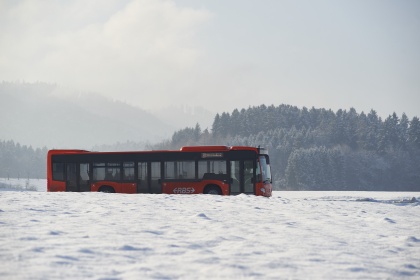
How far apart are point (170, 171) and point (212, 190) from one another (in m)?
2.32

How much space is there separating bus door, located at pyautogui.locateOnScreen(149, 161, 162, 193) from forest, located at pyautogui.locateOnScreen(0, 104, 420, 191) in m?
90.2

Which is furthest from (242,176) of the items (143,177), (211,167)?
(143,177)

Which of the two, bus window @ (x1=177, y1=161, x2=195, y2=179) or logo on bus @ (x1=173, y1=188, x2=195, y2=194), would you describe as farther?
bus window @ (x1=177, y1=161, x2=195, y2=179)

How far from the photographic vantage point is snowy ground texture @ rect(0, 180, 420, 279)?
7.03 metres

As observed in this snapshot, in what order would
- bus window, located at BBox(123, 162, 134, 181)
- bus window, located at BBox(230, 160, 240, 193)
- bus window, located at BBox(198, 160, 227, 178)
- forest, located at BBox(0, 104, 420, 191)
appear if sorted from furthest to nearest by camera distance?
1. forest, located at BBox(0, 104, 420, 191)
2. bus window, located at BBox(123, 162, 134, 181)
3. bus window, located at BBox(198, 160, 227, 178)
4. bus window, located at BBox(230, 160, 240, 193)

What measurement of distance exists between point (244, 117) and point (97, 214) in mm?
152550

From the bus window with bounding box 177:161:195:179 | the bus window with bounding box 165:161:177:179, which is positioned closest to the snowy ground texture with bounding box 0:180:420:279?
the bus window with bounding box 177:161:195:179

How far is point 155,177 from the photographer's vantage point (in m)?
27.7

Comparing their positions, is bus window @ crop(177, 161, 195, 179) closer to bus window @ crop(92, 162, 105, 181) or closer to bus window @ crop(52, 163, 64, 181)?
bus window @ crop(92, 162, 105, 181)

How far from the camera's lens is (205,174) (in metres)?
27.0

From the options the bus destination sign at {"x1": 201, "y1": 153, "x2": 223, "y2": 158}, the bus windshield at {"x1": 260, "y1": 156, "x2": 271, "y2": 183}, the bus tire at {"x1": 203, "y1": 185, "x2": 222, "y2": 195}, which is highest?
the bus destination sign at {"x1": 201, "y1": 153, "x2": 223, "y2": 158}

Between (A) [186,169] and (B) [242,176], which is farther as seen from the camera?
(A) [186,169]

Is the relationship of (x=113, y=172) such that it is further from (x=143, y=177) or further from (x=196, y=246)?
(x=196, y=246)

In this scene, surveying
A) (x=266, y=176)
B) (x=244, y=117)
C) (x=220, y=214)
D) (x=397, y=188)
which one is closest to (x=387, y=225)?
(x=220, y=214)
